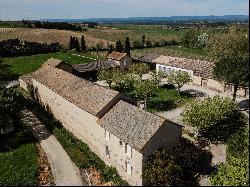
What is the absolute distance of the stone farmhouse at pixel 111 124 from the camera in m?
34.8

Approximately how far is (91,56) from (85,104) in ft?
225

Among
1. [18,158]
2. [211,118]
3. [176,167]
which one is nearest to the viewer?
[176,167]

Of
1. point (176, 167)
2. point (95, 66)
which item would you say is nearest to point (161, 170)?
point (176, 167)

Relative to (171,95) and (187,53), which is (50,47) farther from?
(171,95)

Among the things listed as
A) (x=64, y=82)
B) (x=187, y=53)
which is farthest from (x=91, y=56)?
(x=64, y=82)

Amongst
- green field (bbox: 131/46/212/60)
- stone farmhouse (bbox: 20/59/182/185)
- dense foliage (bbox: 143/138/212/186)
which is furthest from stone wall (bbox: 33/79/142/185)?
green field (bbox: 131/46/212/60)

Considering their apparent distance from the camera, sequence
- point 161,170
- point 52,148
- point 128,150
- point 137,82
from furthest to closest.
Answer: point 137,82 → point 52,148 → point 128,150 → point 161,170

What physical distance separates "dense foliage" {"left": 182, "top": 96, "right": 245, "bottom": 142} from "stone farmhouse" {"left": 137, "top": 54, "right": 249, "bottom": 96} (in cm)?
1926

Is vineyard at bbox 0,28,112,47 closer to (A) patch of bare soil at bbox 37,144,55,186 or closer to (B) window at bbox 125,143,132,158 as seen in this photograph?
(A) patch of bare soil at bbox 37,144,55,186

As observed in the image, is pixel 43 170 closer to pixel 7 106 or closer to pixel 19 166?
pixel 19 166

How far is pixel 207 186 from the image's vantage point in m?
33.4

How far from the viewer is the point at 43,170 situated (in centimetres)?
3888

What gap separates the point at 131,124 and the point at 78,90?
15230mm

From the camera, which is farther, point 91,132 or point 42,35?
point 42,35
